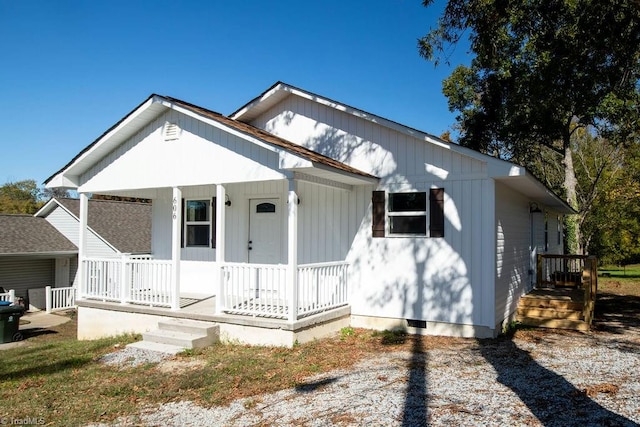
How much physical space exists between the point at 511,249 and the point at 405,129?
12.1ft

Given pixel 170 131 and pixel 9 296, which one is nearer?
pixel 170 131

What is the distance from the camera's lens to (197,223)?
464 inches

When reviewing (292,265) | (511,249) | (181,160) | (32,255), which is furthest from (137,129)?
(32,255)

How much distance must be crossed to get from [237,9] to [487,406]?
12413mm

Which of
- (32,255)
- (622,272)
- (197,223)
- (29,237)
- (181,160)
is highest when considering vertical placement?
(181,160)

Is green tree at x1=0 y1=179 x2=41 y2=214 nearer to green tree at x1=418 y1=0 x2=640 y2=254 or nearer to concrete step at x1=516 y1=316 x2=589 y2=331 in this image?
green tree at x1=418 y1=0 x2=640 y2=254

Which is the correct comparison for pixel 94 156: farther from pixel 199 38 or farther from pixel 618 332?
pixel 618 332

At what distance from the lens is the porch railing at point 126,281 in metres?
9.90

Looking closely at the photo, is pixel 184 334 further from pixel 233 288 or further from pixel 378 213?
pixel 378 213

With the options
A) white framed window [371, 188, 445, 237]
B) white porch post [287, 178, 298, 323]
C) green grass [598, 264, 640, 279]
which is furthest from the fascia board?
green grass [598, 264, 640, 279]

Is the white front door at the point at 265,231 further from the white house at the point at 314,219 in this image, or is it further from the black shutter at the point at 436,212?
the black shutter at the point at 436,212

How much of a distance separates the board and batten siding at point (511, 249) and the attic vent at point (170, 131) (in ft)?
20.9

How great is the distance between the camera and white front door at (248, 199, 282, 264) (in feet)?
34.8

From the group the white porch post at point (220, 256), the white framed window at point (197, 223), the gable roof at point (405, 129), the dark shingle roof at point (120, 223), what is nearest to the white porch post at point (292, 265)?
the white porch post at point (220, 256)
